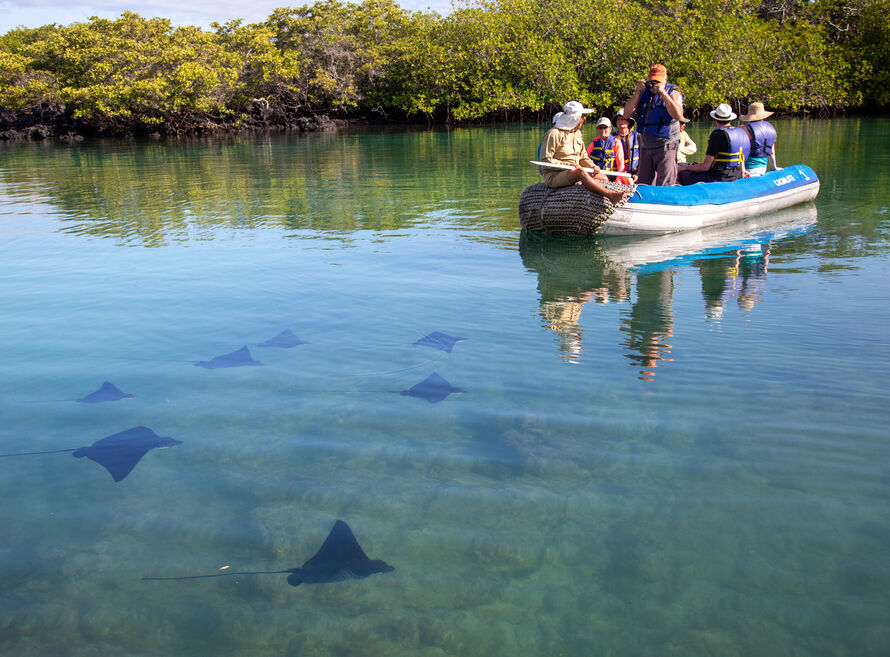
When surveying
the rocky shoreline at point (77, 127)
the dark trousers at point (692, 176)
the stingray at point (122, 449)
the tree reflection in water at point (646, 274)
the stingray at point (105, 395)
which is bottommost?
the stingray at point (122, 449)

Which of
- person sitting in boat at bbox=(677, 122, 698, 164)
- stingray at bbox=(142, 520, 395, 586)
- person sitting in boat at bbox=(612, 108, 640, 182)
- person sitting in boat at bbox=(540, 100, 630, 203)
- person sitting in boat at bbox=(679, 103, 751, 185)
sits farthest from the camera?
person sitting in boat at bbox=(677, 122, 698, 164)

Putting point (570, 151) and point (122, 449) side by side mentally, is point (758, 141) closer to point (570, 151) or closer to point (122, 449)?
point (570, 151)

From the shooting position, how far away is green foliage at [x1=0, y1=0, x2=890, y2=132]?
36.8 meters

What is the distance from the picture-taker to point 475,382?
15.9 feet

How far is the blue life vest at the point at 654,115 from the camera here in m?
9.54

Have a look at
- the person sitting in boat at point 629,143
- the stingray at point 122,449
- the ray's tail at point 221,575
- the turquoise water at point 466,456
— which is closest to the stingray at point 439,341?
the turquoise water at point 466,456

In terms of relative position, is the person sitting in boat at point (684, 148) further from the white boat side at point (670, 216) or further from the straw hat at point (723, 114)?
the white boat side at point (670, 216)

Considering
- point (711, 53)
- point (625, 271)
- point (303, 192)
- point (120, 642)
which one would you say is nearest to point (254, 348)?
point (120, 642)

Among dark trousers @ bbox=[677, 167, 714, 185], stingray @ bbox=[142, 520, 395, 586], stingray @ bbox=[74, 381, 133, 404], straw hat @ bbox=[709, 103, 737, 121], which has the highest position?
straw hat @ bbox=[709, 103, 737, 121]

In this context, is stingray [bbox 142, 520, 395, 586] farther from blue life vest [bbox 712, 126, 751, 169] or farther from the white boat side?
blue life vest [bbox 712, 126, 751, 169]

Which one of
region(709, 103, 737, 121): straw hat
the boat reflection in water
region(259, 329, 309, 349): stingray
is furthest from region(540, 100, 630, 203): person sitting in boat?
region(259, 329, 309, 349): stingray

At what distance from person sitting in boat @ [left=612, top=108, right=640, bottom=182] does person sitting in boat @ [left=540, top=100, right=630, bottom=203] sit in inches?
71.9

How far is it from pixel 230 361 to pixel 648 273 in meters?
4.87

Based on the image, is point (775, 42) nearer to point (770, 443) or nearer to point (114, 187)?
point (114, 187)
